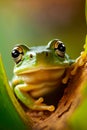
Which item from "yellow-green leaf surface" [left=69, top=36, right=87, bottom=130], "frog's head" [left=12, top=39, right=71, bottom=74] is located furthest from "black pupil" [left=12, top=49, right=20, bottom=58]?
"yellow-green leaf surface" [left=69, top=36, right=87, bottom=130]

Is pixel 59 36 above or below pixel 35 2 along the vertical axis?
below

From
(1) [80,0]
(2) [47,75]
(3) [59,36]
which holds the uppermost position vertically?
(2) [47,75]

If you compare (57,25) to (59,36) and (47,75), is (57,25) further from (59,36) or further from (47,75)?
(47,75)

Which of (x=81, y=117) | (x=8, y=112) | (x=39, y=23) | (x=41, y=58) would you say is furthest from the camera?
(x=39, y=23)

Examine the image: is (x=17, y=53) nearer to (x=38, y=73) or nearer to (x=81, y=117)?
(x=38, y=73)

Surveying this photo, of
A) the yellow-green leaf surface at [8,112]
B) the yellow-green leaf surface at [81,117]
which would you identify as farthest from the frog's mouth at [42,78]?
the yellow-green leaf surface at [81,117]

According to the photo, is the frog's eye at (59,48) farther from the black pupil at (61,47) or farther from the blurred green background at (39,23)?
the blurred green background at (39,23)

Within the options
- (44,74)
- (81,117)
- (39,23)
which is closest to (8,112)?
(81,117)

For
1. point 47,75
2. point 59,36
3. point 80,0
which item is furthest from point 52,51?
point 80,0
